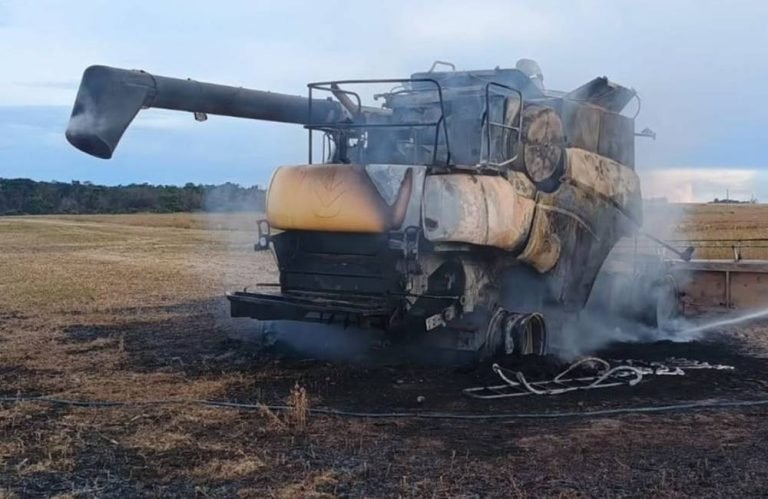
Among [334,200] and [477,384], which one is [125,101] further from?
[477,384]

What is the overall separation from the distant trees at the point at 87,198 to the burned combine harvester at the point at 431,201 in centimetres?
4976

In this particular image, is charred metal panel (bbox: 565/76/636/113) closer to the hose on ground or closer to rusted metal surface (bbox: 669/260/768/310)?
rusted metal surface (bbox: 669/260/768/310)

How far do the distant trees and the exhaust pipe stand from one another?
49733mm

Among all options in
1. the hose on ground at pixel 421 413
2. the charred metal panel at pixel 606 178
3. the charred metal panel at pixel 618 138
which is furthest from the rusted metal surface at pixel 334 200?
the charred metal panel at pixel 618 138

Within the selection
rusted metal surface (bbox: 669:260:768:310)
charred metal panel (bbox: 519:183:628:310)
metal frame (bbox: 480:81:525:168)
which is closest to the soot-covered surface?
charred metal panel (bbox: 519:183:628:310)

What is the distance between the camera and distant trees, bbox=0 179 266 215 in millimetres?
63000

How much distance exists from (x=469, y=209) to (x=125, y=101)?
367 centimetres

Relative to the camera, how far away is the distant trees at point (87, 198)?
207 ft

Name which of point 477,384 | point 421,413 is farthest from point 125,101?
point 477,384

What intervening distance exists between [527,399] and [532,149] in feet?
10.1

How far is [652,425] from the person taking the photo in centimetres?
768

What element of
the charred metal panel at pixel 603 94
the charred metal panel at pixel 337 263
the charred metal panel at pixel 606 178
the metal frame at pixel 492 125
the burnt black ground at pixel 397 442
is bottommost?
the burnt black ground at pixel 397 442

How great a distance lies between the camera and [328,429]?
7.50 m

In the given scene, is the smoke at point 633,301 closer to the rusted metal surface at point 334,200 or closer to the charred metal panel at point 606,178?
the charred metal panel at point 606,178
